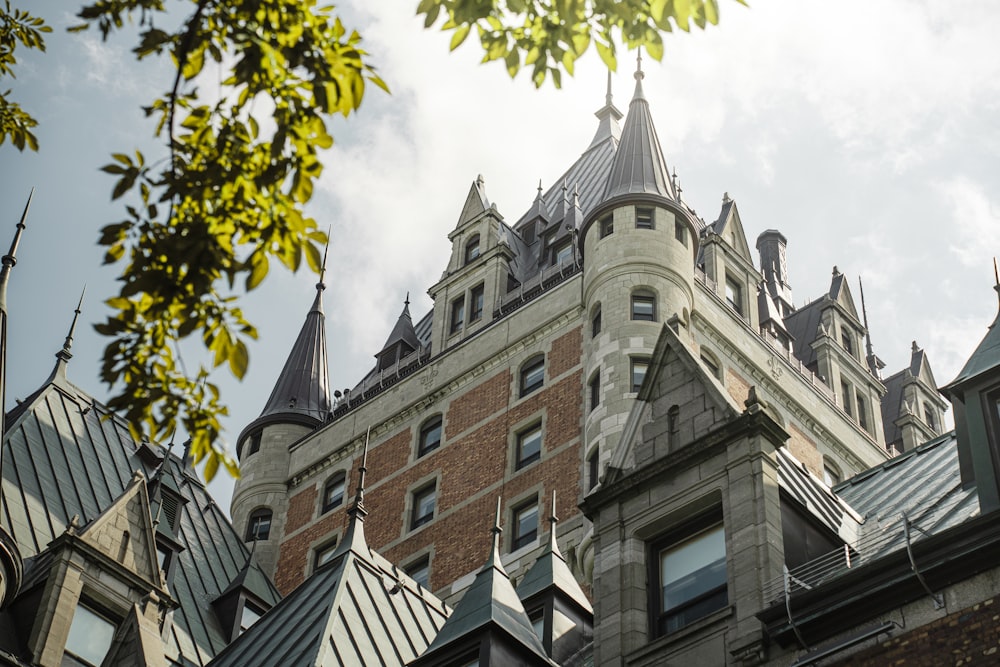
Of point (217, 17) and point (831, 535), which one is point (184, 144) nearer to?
point (217, 17)

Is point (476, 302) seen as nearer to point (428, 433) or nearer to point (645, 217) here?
point (428, 433)

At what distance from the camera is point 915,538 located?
53.9ft

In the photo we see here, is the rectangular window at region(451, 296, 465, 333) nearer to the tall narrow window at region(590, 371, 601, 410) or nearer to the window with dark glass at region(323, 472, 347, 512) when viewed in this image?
the window with dark glass at region(323, 472, 347, 512)

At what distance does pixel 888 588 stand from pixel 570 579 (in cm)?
853

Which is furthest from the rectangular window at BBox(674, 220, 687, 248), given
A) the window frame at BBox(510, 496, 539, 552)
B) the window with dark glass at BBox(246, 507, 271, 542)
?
the window with dark glass at BBox(246, 507, 271, 542)

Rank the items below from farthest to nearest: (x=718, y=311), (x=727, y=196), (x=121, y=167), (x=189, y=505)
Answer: (x=727, y=196), (x=718, y=311), (x=189, y=505), (x=121, y=167)

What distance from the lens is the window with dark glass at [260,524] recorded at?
50219 mm

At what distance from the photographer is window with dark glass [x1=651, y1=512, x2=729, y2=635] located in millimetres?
16797

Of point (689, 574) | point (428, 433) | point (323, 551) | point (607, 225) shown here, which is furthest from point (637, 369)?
point (689, 574)

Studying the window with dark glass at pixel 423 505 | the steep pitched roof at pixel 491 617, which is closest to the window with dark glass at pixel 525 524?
the window with dark glass at pixel 423 505

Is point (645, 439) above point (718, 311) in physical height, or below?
below

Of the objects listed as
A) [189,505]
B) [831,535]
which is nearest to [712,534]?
[831,535]

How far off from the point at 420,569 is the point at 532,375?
6535mm

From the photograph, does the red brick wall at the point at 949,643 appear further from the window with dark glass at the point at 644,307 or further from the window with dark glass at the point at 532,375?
the window with dark glass at the point at 532,375
